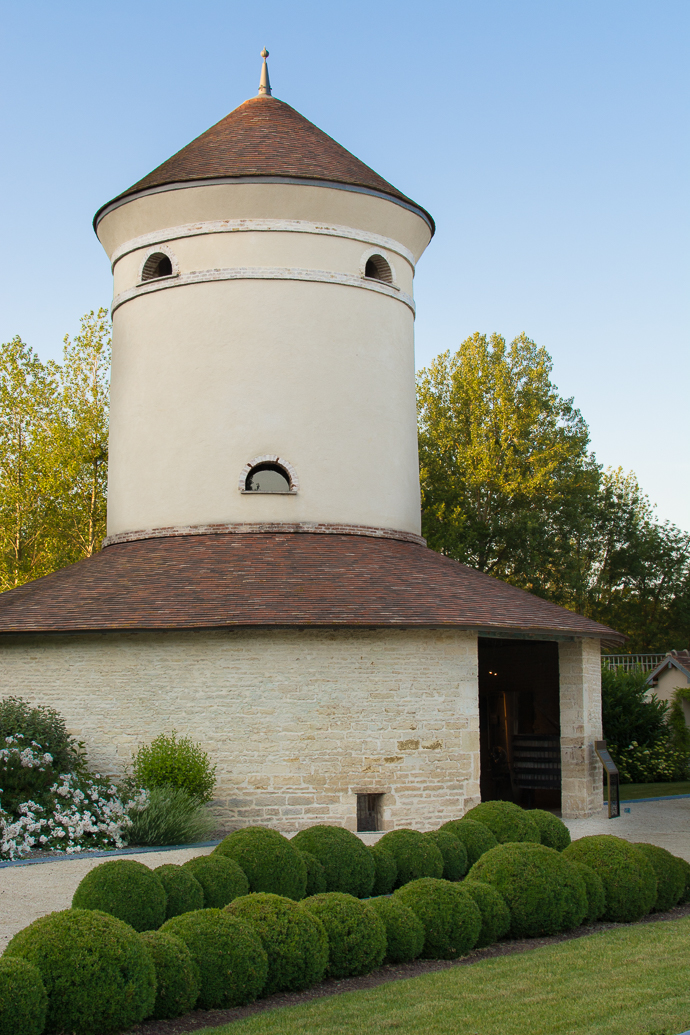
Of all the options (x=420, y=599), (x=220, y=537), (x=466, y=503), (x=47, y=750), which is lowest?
(x=47, y=750)

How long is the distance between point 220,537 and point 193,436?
6.41 feet

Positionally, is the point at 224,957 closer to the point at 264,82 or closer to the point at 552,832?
the point at 552,832

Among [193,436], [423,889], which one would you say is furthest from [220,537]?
[423,889]

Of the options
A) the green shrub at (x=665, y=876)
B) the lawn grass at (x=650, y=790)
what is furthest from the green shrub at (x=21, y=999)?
the lawn grass at (x=650, y=790)

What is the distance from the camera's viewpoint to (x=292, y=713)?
14.8 metres

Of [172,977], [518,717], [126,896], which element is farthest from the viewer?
[518,717]

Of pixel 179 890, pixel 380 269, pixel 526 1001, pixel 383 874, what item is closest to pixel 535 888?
pixel 383 874

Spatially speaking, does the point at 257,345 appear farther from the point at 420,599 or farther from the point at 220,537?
the point at 420,599

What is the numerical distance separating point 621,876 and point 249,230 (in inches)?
505

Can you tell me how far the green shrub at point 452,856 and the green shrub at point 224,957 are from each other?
3489 mm

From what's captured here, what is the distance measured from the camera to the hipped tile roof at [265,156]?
18.4m

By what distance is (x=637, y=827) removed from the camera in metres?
16.0

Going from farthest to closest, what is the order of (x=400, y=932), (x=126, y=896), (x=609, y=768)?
(x=609, y=768) → (x=400, y=932) → (x=126, y=896)

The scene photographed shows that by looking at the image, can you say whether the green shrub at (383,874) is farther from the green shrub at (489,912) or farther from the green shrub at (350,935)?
the green shrub at (350,935)
